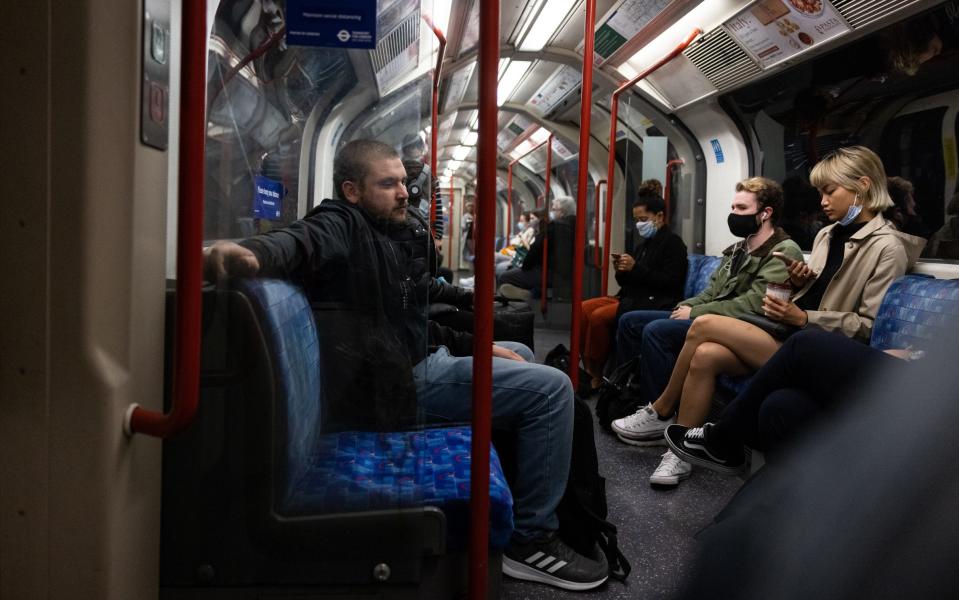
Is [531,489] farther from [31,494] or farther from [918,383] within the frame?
[31,494]

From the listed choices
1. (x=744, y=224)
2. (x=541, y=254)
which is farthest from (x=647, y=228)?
(x=541, y=254)

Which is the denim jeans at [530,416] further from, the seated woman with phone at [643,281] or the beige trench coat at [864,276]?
the seated woman with phone at [643,281]

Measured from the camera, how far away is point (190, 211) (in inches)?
42.0

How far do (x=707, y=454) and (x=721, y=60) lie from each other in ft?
10.4

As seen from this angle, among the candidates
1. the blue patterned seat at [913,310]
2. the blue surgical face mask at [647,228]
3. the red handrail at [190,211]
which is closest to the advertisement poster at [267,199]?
the red handrail at [190,211]

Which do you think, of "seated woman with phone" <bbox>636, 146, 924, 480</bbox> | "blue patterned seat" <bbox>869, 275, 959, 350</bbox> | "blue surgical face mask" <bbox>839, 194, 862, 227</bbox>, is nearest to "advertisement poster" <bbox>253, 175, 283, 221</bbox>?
"seated woman with phone" <bbox>636, 146, 924, 480</bbox>

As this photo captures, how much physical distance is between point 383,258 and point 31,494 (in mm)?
787

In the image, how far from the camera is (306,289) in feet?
4.57

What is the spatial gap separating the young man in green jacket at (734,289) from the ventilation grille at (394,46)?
252 centimetres

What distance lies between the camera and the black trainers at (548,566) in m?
1.93

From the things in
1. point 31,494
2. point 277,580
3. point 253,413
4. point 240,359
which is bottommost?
point 277,580

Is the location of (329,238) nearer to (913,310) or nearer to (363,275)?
(363,275)

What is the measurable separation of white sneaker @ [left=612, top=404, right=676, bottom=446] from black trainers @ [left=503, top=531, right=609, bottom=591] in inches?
58.2

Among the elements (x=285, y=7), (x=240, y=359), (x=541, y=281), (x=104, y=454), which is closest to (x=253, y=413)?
(x=240, y=359)
